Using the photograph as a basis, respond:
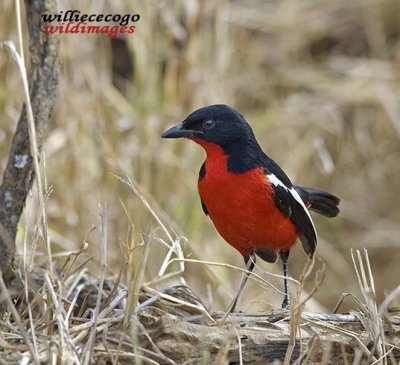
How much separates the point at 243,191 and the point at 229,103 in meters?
2.95

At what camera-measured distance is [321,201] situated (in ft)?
13.3

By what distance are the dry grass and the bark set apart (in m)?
0.09

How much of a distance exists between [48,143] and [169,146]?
0.73 m

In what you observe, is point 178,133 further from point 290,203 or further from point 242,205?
point 290,203

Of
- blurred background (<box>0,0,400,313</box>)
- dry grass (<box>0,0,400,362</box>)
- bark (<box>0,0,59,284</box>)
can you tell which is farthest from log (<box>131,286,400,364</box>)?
blurred background (<box>0,0,400,313</box>)

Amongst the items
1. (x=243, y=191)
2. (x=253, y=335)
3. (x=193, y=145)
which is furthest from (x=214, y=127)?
(x=193, y=145)

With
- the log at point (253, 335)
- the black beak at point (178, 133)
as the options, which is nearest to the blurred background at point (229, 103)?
the black beak at point (178, 133)

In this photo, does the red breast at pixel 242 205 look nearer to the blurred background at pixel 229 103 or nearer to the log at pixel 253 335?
the blurred background at pixel 229 103

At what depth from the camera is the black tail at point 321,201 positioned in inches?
157

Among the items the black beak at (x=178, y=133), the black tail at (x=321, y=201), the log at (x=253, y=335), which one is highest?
the black beak at (x=178, y=133)

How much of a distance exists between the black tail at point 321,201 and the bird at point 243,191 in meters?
0.29

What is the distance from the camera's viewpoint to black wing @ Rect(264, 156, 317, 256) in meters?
3.55

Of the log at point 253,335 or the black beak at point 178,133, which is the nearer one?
the log at point 253,335

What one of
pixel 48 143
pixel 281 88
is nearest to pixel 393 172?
pixel 281 88
